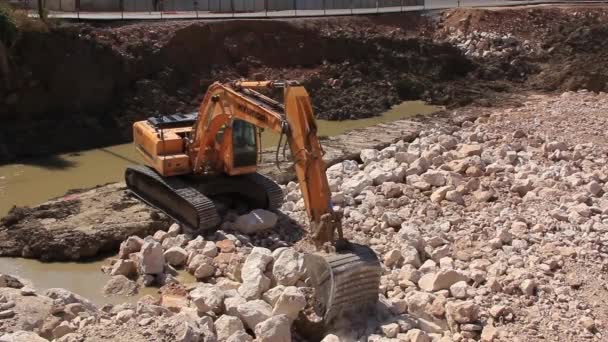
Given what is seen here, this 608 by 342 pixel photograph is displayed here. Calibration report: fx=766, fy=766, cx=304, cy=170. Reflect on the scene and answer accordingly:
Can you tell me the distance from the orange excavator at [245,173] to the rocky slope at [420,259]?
387mm

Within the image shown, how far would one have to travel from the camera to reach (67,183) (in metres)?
16.8

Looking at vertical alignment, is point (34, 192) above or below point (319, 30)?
below

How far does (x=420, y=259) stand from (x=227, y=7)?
2234 centimetres

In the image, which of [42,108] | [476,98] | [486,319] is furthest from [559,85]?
[486,319]

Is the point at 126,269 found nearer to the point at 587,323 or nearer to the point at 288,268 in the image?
the point at 288,268

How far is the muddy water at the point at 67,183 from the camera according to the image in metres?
11.3

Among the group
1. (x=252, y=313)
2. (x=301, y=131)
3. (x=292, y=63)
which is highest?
(x=301, y=131)

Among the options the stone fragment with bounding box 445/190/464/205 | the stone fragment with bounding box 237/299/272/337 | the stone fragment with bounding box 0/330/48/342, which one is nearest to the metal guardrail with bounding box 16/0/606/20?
the stone fragment with bounding box 445/190/464/205

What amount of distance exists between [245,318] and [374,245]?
11.4ft

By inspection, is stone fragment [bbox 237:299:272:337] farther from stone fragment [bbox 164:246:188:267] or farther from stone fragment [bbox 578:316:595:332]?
stone fragment [bbox 578:316:595:332]

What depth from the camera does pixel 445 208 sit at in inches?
520

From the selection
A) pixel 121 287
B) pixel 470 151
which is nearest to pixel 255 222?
pixel 121 287

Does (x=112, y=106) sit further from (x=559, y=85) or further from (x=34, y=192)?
(x=559, y=85)

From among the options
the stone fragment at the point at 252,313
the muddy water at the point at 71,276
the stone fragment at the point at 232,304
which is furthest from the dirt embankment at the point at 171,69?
the stone fragment at the point at 252,313
